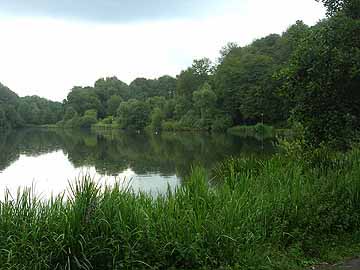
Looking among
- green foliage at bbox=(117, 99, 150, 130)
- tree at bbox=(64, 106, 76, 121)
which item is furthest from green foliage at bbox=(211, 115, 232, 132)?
A: tree at bbox=(64, 106, 76, 121)

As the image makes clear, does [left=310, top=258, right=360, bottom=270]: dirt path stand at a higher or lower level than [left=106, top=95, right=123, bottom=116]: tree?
lower

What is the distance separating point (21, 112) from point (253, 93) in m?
81.1

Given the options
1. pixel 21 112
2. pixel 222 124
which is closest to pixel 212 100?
pixel 222 124

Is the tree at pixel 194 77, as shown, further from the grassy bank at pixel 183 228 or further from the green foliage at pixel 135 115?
the grassy bank at pixel 183 228

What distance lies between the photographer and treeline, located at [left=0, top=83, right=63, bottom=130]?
378 ft

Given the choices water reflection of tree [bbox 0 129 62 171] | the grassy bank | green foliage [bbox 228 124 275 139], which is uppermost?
the grassy bank

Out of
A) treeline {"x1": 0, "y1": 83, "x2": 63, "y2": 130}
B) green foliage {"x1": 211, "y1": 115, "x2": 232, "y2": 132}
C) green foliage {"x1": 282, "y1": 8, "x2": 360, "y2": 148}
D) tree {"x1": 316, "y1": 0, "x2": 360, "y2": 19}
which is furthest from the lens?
treeline {"x1": 0, "y1": 83, "x2": 63, "y2": 130}

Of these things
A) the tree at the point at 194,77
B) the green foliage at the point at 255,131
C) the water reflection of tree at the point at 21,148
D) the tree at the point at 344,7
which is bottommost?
the water reflection of tree at the point at 21,148

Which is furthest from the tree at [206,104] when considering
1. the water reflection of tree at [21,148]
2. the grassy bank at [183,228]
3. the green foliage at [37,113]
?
the grassy bank at [183,228]

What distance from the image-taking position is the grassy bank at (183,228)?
16.2 ft

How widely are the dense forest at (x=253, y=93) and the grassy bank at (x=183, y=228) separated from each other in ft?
5.97

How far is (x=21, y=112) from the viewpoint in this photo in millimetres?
127500

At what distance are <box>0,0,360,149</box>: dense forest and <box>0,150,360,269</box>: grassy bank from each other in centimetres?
182

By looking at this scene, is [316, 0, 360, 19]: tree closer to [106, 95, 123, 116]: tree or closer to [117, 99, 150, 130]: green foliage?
[117, 99, 150, 130]: green foliage
